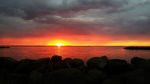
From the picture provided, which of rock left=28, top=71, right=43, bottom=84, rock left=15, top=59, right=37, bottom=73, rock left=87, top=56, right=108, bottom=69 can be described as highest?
rock left=87, top=56, right=108, bottom=69

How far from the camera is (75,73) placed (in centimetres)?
1166

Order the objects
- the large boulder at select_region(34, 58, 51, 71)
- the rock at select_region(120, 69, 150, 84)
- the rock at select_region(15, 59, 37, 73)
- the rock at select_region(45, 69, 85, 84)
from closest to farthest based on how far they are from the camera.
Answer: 1. the rock at select_region(120, 69, 150, 84)
2. the rock at select_region(45, 69, 85, 84)
3. the large boulder at select_region(34, 58, 51, 71)
4. the rock at select_region(15, 59, 37, 73)

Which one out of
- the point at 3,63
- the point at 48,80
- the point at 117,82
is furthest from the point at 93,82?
the point at 3,63

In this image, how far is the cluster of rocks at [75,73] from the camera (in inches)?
451

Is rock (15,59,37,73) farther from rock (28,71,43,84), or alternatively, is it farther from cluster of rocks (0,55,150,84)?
rock (28,71,43,84)

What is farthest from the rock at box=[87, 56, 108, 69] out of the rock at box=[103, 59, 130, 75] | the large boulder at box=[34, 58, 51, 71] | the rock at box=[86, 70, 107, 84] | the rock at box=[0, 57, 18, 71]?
the rock at box=[0, 57, 18, 71]

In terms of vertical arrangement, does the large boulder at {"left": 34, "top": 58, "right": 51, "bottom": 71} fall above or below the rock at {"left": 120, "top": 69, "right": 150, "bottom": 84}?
above

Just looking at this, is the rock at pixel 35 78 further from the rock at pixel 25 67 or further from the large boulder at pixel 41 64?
the rock at pixel 25 67

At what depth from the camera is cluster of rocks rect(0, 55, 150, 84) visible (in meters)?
11.5

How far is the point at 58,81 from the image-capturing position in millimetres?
11484

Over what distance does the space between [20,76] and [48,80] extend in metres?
2.26

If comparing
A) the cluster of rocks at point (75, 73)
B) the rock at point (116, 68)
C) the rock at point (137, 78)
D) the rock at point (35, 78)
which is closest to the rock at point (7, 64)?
the cluster of rocks at point (75, 73)

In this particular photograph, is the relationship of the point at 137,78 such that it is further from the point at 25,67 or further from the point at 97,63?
the point at 25,67

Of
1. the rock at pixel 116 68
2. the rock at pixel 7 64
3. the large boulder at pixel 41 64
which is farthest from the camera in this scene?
the rock at pixel 7 64
